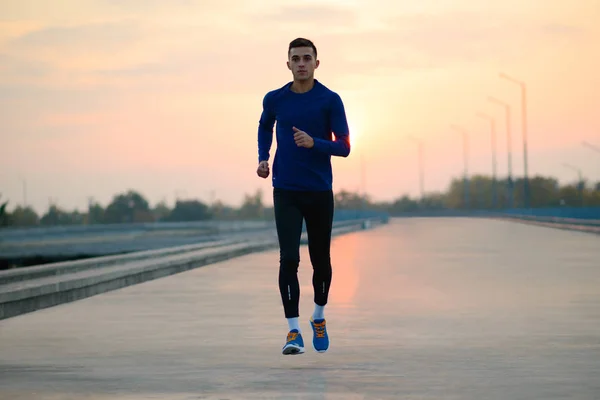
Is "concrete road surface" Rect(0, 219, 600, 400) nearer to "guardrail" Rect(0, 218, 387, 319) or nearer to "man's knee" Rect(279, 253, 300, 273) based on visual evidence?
"guardrail" Rect(0, 218, 387, 319)

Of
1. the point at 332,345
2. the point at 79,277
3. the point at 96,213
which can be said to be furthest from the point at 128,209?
the point at 332,345

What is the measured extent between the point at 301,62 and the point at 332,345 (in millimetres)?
2674

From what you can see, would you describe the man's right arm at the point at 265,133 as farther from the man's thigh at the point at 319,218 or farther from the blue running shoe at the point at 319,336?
the blue running shoe at the point at 319,336

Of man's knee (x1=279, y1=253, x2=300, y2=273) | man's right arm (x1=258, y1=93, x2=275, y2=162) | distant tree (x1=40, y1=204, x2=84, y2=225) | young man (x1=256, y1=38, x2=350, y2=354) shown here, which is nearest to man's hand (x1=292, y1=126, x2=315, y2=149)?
young man (x1=256, y1=38, x2=350, y2=354)

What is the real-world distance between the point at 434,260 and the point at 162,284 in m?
10.0

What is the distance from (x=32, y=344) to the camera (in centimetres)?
1216

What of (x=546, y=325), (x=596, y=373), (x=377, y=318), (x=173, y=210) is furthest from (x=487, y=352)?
(x=173, y=210)

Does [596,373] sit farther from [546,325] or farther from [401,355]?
[546,325]

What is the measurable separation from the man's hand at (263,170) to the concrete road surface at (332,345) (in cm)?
144

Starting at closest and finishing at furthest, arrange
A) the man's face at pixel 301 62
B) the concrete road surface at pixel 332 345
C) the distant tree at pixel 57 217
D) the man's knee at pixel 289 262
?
the concrete road surface at pixel 332 345 < the man's face at pixel 301 62 < the man's knee at pixel 289 262 < the distant tree at pixel 57 217

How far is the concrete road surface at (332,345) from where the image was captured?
9203mm

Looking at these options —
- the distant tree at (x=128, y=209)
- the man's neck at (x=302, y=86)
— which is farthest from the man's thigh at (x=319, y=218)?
the distant tree at (x=128, y=209)

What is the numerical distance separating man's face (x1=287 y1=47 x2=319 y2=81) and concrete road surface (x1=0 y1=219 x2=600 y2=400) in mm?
2204

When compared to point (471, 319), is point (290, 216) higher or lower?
higher
